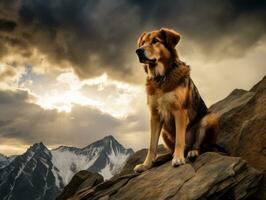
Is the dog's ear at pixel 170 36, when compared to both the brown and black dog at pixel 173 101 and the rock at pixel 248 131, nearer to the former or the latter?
the brown and black dog at pixel 173 101

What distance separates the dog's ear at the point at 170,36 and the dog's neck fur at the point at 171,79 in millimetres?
575

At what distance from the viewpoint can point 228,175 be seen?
34.6ft

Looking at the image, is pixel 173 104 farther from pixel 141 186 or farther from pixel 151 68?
pixel 141 186

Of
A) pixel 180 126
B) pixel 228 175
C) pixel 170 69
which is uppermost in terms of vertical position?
pixel 170 69

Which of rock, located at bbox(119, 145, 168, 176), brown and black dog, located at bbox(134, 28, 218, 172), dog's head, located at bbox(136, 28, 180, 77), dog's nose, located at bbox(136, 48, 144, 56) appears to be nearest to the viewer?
dog's nose, located at bbox(136, 48, 144, 56)

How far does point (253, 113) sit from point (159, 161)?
376 cm

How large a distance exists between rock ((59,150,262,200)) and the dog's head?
9.31ft

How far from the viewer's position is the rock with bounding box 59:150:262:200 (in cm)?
1051

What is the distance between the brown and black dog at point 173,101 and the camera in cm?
1155

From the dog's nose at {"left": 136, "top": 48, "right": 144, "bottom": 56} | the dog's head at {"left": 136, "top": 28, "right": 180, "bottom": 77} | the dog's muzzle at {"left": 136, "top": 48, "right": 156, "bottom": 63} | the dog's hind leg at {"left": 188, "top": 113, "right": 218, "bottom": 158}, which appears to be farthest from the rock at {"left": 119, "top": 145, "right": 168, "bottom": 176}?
the dog's nose at {"left": 136, "top": 48, "right": 144, "bottom": 56}

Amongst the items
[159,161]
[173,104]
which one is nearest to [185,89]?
[173,104]

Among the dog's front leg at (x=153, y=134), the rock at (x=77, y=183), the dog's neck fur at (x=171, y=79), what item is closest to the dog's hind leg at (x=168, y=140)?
the dog's front leg at (x=153, y=134)

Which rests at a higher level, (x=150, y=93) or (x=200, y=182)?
(x=150, y=93)

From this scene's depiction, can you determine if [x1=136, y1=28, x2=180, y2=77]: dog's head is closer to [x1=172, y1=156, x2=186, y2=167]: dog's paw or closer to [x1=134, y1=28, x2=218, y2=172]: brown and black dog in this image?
[x1=134, y1=28, x2=218, y2=172]: brown and black dog
